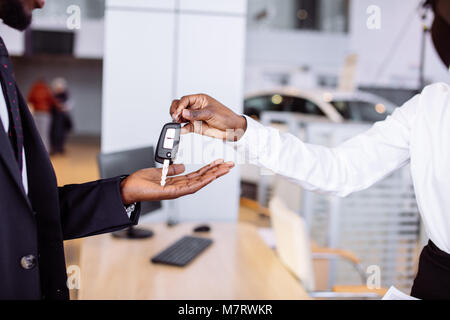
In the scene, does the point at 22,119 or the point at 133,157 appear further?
the point at 133,157

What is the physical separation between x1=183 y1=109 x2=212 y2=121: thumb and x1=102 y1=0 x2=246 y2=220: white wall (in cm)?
115

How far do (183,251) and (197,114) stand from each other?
0.95m

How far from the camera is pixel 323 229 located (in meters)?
2.81

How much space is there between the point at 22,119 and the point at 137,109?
1352 millimetres

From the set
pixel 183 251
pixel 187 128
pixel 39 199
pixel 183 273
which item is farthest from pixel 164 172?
pixel 183 251

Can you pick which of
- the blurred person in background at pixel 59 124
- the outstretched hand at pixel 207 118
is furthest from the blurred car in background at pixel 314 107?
the blurred person in background at pixel 59 124

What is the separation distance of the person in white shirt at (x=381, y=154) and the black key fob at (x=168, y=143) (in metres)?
0.05

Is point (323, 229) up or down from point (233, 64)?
down

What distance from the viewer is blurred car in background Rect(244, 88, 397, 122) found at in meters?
5.19

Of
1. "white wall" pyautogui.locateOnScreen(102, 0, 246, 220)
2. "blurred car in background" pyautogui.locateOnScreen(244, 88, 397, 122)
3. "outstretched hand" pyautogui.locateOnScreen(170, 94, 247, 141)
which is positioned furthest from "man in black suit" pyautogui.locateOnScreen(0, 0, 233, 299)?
"blurred car in background" pyautogui.locateOnScreen(244, 88, 397, 122)

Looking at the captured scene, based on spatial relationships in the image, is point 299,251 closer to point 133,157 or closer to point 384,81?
point 133,157

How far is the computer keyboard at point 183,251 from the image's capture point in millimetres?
1612

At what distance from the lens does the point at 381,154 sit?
1.10 metres
